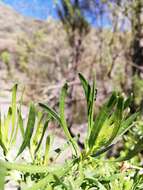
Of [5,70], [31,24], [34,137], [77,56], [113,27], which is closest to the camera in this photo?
[34,137]

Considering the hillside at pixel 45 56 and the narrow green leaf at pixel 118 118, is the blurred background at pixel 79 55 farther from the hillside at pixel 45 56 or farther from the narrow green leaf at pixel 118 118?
the narrow green leaf at pixel 118 118

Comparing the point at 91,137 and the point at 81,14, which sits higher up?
the point at 81,14

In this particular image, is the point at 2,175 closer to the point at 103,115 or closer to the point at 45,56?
the point at 103,115

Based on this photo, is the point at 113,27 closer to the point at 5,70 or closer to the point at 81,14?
the point at 81,14

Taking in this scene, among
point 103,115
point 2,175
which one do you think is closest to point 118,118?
point 103,115

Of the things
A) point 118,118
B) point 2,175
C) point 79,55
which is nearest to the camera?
point 2,175

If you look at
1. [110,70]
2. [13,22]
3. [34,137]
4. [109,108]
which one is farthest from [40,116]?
[13,22]

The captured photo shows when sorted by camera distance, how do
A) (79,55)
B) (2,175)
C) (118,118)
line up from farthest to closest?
(79,55) < (118,118) < (2,175)

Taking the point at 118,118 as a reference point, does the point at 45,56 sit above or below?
above

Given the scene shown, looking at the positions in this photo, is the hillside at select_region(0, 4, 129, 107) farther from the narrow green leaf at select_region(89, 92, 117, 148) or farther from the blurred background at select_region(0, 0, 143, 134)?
the narrow green leaf at select_region(89, 92, 117, 148)
